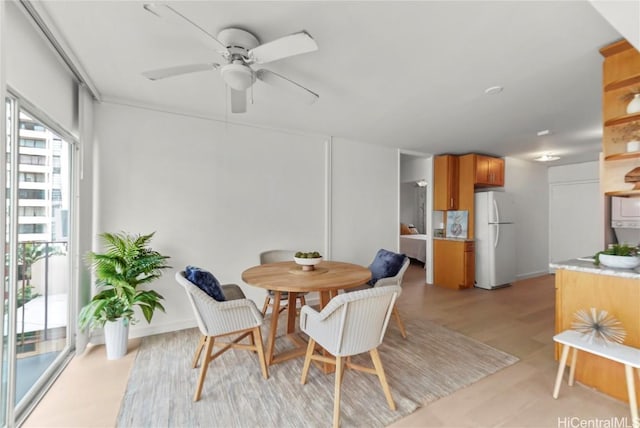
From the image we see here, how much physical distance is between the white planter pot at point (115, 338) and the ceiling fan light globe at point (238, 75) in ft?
7.38

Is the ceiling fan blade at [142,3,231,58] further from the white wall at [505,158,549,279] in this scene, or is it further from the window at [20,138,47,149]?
the white wall at [505,158,549,279]

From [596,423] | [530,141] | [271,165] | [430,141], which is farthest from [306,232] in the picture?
[530,141]

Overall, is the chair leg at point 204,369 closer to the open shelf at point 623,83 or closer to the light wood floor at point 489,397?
the light wood floor at point 489,397

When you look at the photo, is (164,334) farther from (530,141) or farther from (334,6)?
(530,141)

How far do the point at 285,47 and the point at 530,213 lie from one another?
625cm

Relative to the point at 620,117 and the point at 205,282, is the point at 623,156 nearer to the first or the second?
the point at 620,117

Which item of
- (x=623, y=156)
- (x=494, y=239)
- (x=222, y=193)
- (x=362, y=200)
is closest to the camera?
(x=623, y=156)

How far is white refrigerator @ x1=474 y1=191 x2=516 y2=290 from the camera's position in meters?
4.64

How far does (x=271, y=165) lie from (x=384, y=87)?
5.70 feet

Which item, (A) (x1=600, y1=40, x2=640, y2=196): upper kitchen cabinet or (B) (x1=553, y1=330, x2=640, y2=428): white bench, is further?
(A) (x1=600, y1=40, x2=640, y2=196): upper kitchen cabinet

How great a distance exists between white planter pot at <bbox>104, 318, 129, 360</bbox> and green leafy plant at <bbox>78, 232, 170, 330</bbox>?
0.04 m

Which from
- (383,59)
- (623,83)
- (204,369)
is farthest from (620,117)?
(204,369)

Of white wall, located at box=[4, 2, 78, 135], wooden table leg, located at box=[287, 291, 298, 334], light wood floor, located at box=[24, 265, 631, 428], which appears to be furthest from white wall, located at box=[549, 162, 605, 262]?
white wall, located at box=[4, 2, 78, 135]

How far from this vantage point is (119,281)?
235 cm
